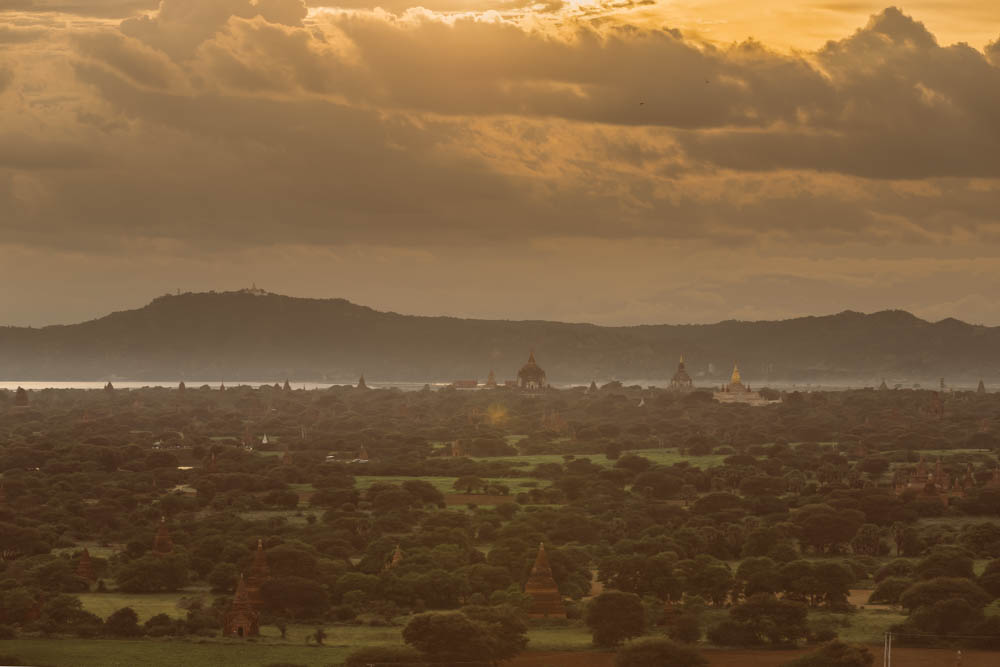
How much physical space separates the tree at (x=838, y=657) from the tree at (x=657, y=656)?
2277 millimetres

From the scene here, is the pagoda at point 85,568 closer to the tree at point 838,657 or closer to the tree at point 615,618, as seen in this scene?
the tree at point 615,618

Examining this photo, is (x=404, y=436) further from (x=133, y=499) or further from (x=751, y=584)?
(x=751, y=584)

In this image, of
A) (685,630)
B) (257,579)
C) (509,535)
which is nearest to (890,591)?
(685,630)

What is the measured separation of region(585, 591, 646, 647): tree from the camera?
4369 cm

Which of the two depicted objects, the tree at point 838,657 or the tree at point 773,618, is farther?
the tree at point 773,618

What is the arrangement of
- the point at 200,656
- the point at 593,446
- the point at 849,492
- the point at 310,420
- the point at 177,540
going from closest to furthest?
the point at 200,656
the point at 177,540
the point at 849,492
the point at 593,446
the point at 310,420

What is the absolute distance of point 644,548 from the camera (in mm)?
56500

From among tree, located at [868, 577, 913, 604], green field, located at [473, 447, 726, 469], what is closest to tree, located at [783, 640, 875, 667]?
tree, located at [868, 577, 913, 604]

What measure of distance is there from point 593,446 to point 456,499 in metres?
35.7

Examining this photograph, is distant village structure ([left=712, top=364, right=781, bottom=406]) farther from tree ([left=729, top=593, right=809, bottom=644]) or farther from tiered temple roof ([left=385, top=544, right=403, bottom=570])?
tree ([left=729, top=593, right=809, bottom=644])

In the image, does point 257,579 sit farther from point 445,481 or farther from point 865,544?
point 445,481

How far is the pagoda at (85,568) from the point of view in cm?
5228

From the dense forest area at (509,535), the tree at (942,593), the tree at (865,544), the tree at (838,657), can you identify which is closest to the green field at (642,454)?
the dense forest area at (509,535)

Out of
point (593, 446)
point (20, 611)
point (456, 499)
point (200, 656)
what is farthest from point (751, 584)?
point (593, 446)
